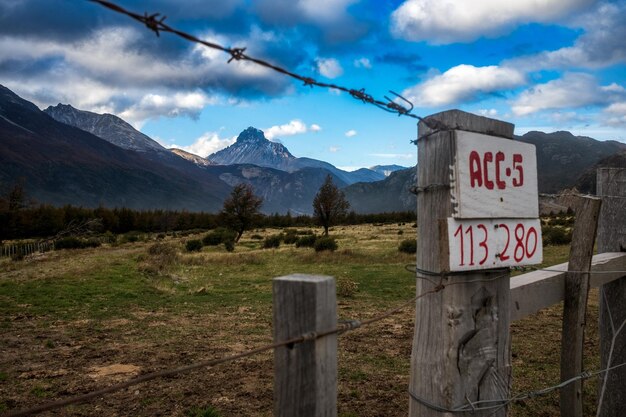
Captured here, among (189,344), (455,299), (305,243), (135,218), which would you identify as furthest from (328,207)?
(455,299)

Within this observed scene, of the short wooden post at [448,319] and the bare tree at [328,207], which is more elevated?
the bare tree at [328,207]

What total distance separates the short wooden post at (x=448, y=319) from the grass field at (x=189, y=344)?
354 cm

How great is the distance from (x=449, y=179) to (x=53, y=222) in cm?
6448

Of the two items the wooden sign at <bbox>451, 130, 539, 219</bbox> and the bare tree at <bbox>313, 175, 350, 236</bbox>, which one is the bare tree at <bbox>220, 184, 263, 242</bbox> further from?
the wooden sign at <bbox>451, 130, 539, 219</bbox>

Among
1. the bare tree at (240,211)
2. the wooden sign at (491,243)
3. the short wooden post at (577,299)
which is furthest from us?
the bare tree at (240,211)

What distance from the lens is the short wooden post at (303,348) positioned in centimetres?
142

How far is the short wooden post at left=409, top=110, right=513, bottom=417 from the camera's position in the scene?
6.38 ft

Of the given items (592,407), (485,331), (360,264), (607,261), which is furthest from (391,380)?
(360,264)

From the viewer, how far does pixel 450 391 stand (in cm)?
194

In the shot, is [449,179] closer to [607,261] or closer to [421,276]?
[421,276]

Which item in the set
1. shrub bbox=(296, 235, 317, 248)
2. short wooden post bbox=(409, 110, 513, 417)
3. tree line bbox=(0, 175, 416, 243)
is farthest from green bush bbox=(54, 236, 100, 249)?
short wooden post bbox=(409, 110, 513, 417)

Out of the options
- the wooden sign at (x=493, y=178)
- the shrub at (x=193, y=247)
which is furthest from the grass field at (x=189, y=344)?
the shrub at (x=193, y=247)

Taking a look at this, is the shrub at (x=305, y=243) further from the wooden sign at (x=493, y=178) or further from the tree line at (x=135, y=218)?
the wooden sign at (x=493, y=178)

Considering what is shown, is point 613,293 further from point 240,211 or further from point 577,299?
point 240,211
